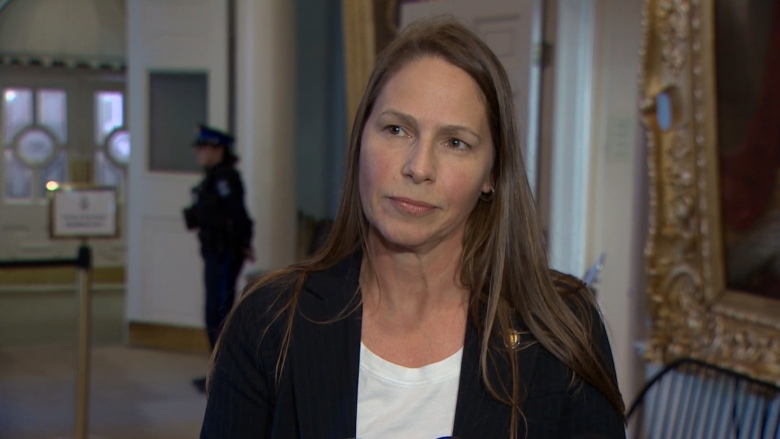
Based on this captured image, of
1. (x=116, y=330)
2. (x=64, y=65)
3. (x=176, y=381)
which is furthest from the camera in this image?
(x=64, y=65)

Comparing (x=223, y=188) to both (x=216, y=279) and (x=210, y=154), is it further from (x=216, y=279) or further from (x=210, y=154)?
(x=216, y=279)

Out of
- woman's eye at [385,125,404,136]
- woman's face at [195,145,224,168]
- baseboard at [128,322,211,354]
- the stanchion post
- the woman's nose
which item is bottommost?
baseboard at [128,322,211,354]

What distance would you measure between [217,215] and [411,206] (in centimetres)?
450

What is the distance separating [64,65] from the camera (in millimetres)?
11102

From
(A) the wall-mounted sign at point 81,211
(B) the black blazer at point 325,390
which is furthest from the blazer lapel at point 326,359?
(A) the wall-mounted sign at point 81,211

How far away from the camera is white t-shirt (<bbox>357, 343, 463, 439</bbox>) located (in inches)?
54.5

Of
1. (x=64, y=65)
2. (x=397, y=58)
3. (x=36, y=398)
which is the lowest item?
(x=36, y=398)

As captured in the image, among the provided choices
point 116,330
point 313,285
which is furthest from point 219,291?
point 313,285

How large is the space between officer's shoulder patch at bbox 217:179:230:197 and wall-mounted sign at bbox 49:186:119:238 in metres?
1.91

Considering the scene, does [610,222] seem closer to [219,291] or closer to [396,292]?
[219,291]

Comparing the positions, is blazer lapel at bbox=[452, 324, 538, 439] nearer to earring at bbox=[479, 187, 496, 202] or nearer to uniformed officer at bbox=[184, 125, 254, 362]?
earring at bbox=[479, 187, 496, 202]

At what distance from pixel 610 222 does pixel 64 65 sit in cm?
859

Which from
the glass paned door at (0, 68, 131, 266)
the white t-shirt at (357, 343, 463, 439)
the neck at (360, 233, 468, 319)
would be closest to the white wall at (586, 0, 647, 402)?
the neck at (360, 233, 468, 319)

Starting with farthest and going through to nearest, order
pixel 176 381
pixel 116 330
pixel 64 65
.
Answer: pixel 64 65 → pixel 116 330 → pixel 176 381
